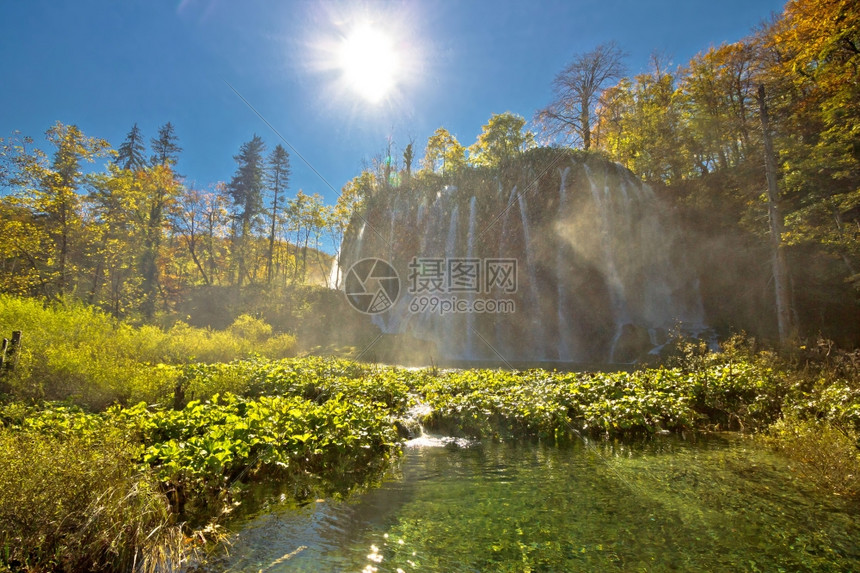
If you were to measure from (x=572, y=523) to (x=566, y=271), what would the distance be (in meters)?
22.9

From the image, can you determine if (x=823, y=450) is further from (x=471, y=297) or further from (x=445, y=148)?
(x=445, y=148)

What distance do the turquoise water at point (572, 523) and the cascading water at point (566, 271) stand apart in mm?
16993

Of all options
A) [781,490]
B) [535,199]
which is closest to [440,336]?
[535,199]

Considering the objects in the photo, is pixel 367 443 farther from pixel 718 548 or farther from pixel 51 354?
pixel 51 354

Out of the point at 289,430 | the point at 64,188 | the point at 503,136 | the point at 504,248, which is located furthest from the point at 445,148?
the point at 289,430

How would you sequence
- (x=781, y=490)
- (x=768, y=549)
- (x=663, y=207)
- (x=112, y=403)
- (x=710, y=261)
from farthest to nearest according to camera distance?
(x=663, y=207) < (x=710, y=261) < (x=112, y=403) < (x=781, y=490) < (x=768, y=549)

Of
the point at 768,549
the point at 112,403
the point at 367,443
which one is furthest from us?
the point at 112,403

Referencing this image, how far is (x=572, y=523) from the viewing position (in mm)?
4016

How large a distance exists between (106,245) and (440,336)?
1989 centimetres

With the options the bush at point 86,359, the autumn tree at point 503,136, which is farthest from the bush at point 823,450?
the autumn tree at point 503,136

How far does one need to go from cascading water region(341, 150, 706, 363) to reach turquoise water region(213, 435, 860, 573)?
17.0 m

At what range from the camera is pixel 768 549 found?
3432 millimetres

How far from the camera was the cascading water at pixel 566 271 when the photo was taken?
23.6m

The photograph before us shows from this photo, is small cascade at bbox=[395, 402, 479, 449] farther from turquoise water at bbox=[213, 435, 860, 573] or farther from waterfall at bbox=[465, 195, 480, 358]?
waterfall at bbox=[465, 195, 480, 358]
